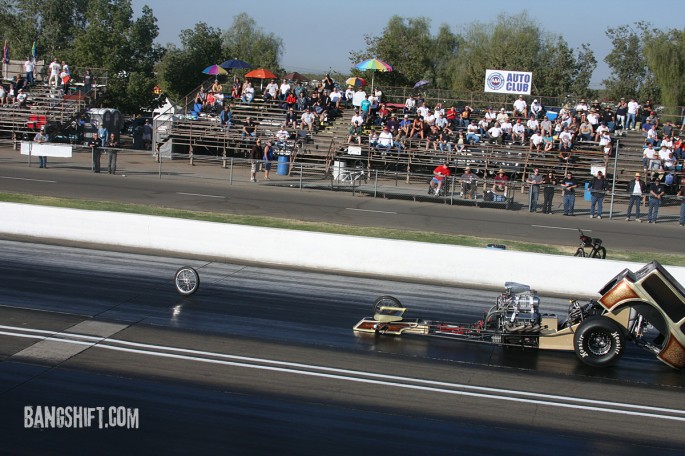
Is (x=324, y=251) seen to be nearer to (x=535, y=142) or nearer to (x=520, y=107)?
(x=535, y=142)

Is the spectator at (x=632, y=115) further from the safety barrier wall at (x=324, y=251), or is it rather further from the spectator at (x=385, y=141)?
the safety barrier wall at (x=324, y=251)

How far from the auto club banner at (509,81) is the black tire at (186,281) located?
2659 centimetres

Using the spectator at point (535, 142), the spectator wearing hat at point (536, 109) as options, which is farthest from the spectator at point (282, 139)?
the spectator wearing hat at point (536, 109)

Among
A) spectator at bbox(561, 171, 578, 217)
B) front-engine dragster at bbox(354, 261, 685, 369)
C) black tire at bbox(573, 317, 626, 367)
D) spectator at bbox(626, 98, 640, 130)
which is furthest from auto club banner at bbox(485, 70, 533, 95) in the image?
black tire at bbox(573, 317, 626, 367)

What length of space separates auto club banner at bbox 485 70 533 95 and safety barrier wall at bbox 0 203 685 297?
22.6m

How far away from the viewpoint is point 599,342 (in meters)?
11.7

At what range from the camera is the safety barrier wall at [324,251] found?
16.9 meters

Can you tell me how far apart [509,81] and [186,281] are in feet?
89.0

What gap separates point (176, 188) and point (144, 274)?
1314 cm

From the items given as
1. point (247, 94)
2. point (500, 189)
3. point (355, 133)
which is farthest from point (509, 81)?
point (247, 94)

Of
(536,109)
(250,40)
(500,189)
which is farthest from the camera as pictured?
(250,40)

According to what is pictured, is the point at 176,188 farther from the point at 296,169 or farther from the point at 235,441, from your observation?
the point at 235,441

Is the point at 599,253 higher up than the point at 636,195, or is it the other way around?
the point at 636,195

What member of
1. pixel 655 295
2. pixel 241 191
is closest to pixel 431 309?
pixel 655 295
